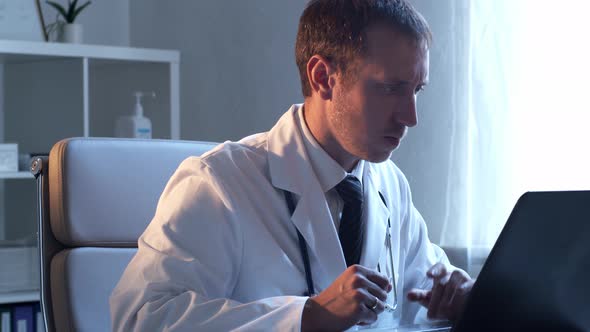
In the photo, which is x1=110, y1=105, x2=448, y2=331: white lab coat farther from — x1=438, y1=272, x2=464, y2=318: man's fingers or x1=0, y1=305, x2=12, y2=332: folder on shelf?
x1=0, y1=305, x2=12, y2=332: folder on shelf

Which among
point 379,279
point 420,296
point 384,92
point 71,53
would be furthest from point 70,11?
point 379,279

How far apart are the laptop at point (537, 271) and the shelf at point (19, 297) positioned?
2135mm

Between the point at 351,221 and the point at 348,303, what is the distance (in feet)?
1.28

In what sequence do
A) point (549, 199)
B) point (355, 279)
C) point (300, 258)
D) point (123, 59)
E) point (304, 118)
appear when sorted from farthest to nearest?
1. point (123, 59)
2. point (304, 118)
3. point (300, 258)
4. point (355, 279)
5. point (549, 199)

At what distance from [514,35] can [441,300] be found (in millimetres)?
1122

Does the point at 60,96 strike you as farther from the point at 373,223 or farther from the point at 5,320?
the point at 373,223

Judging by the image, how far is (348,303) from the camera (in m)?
1.17

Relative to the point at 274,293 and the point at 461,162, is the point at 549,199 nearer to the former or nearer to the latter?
the point at 274,293

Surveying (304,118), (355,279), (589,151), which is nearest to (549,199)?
(355,279)

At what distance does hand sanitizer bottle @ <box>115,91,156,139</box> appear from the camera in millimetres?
3242

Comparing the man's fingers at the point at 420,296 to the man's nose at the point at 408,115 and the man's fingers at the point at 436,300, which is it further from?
the man's nose at the point at 408,115

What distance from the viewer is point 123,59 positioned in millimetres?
3285

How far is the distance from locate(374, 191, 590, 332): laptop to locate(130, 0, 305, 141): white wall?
6.65ft

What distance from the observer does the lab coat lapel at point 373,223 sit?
1565 millimetres
